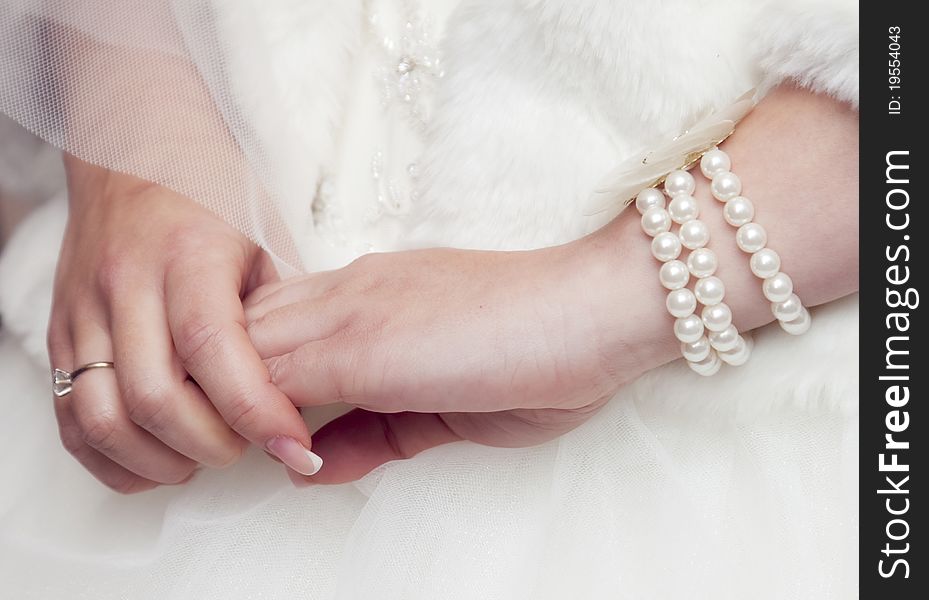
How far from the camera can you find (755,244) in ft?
1.70

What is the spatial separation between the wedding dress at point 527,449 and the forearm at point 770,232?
0.09 ft

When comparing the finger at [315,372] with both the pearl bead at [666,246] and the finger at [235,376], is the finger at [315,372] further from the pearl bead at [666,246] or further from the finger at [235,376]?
the pearl bead at [666,246]

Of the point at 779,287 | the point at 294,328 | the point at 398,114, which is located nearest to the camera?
the point at 779,287

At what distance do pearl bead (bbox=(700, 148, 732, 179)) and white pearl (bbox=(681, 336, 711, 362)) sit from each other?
0.11 metres

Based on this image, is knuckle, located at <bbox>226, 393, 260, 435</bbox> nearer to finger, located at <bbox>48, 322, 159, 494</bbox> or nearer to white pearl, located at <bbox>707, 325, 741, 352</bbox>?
finger, located at <bbox>48, 322, 159, 494</bbox>

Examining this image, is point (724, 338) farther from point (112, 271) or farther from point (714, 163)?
point (112, 271)

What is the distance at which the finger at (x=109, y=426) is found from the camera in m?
0.64

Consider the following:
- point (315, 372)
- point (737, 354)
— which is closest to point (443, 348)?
point (315, 372)

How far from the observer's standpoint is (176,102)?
70cm

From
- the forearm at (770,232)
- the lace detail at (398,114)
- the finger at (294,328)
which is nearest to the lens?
the forearm at (770,232)

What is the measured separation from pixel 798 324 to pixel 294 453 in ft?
1.19

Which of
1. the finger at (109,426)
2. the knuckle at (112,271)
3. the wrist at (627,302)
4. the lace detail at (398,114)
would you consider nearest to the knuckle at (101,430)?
the finger at (109,426)

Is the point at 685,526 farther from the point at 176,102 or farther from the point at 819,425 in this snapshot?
the point at 176,102
